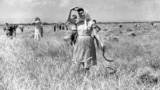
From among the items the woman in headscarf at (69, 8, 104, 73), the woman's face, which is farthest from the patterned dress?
the woman's face

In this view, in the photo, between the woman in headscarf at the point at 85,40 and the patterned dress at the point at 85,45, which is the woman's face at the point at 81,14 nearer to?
the woman in headscarf at the point at 85,40

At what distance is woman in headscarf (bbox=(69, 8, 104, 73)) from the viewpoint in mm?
5176

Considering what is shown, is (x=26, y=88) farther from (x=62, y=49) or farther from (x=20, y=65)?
(x=62, y=49)

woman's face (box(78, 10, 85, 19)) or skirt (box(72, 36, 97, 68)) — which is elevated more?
woman's face (box(78, 10, 85, 19))

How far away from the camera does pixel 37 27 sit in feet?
47.9

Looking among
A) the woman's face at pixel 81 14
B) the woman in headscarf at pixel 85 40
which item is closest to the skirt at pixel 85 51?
the woman in headscarf at pixel 85 40

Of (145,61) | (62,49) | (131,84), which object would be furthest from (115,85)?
(145,61)

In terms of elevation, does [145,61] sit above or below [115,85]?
below

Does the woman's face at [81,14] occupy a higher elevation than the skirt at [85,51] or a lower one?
higher

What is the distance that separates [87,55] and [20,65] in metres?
1.39

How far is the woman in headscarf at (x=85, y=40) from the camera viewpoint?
518 cm

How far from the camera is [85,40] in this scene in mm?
5195

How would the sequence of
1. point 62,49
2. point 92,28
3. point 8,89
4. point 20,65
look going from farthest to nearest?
point 62,49
point 92,28
point 20,65
point 8,89

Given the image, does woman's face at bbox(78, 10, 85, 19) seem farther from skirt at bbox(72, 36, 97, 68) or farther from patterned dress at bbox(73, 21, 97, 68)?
skirt at bbox(72, 36, 97, 68)
